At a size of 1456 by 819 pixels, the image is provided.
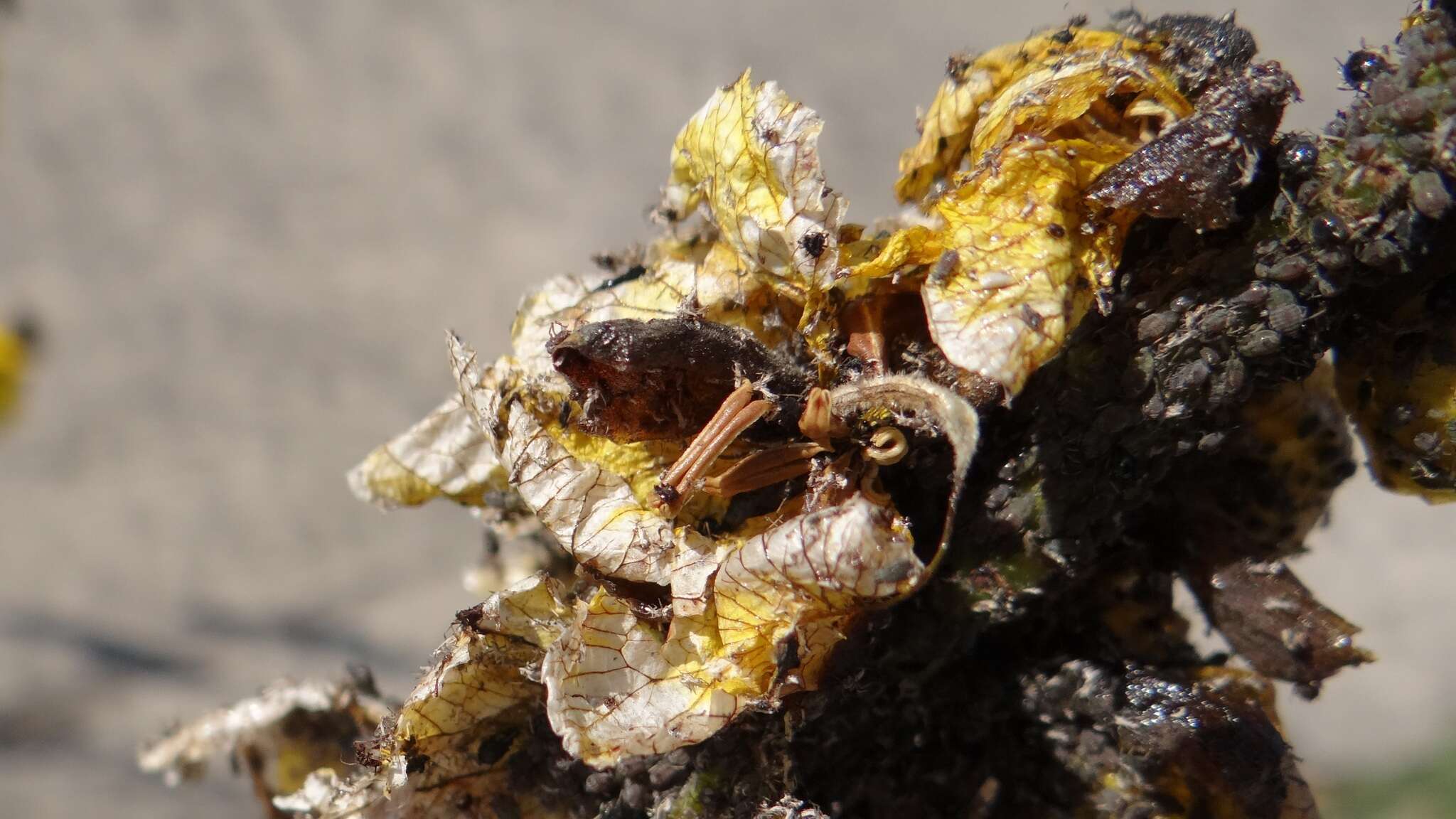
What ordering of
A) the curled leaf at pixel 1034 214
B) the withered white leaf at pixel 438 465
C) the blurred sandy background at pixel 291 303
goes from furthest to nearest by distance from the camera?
the blurred sandy background at pixel 291 303
the withered white leaf at pixel 438 465
the curled leaf at pixel 1034 214

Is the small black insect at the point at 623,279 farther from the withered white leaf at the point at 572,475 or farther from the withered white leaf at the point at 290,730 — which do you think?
the withered white leaf at the point at 290,730

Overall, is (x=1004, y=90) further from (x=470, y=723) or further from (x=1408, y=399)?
(x=470, y=723)

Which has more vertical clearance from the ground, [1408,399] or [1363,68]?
[1363,68]

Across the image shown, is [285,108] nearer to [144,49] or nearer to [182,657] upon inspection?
[144,49]

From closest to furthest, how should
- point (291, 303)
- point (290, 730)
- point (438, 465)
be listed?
point (438, 465), point (290, 730), point (291, 303)

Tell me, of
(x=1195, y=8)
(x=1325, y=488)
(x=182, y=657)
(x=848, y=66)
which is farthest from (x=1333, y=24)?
(x=182, y=657)

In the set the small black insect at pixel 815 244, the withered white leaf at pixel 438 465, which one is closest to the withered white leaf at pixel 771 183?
the small black insect at pixel 815 244

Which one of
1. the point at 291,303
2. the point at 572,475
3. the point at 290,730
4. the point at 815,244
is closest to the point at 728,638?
Result: the point at 572,475
